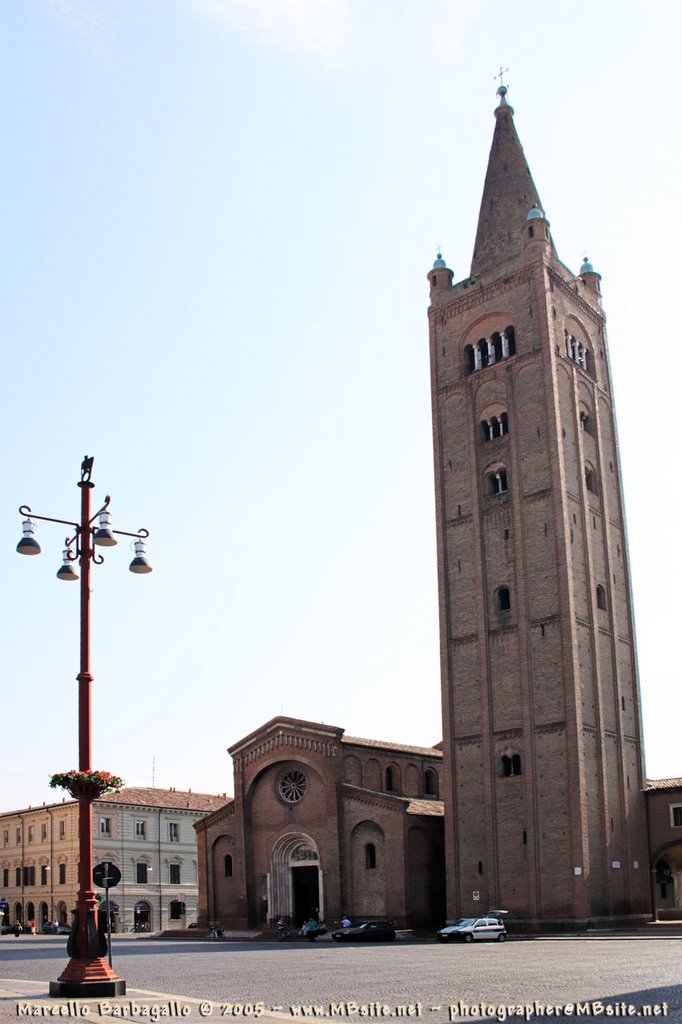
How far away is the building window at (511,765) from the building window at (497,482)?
40.7 feet

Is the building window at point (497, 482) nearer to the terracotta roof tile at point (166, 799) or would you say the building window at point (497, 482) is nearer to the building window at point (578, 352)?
the building window at point (578, 352)

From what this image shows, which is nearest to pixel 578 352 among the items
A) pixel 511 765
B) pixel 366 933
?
pixel 511 765

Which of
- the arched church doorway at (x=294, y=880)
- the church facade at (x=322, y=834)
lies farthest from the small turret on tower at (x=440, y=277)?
the arched church doorway at (x=294, y=880)

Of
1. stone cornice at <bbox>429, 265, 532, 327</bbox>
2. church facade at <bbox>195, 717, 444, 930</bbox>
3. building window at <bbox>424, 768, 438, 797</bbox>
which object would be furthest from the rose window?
stone cornice at <bbox>429, 265, 532, 327</bbox>

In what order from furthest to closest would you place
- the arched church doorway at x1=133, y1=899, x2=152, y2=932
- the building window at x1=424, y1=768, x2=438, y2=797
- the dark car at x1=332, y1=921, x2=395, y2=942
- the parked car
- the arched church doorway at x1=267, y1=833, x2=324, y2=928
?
the arched church doorway at x1=133, y1=899, x2=152, y2=932
the building window at x1=424, y1=768, x2=438, y2=797
the arched church doorway at x1=267, y1=833, x2=324, y2=928
the dark car at x1=332, y1=921, x2=395, y2=942
the parked car

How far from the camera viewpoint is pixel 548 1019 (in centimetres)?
1423

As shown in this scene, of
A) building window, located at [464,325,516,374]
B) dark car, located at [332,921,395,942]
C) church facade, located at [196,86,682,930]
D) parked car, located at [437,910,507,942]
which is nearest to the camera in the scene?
parked car, located at [437,910,507,942]

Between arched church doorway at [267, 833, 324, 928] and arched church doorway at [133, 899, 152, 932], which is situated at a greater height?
arched church doorway at [267, 833, 324, 928]

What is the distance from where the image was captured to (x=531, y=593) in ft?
160

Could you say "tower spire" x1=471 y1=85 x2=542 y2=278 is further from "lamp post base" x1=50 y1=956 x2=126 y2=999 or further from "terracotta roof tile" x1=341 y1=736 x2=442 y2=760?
"lamp post base" x1=50 y1=956 x2=126 y2=999

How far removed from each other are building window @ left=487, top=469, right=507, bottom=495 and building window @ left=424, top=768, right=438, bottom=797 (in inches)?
734

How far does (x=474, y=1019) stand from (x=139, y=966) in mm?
16662

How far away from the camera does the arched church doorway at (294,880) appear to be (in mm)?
54469

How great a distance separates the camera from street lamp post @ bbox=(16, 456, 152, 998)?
17641 millimetres
